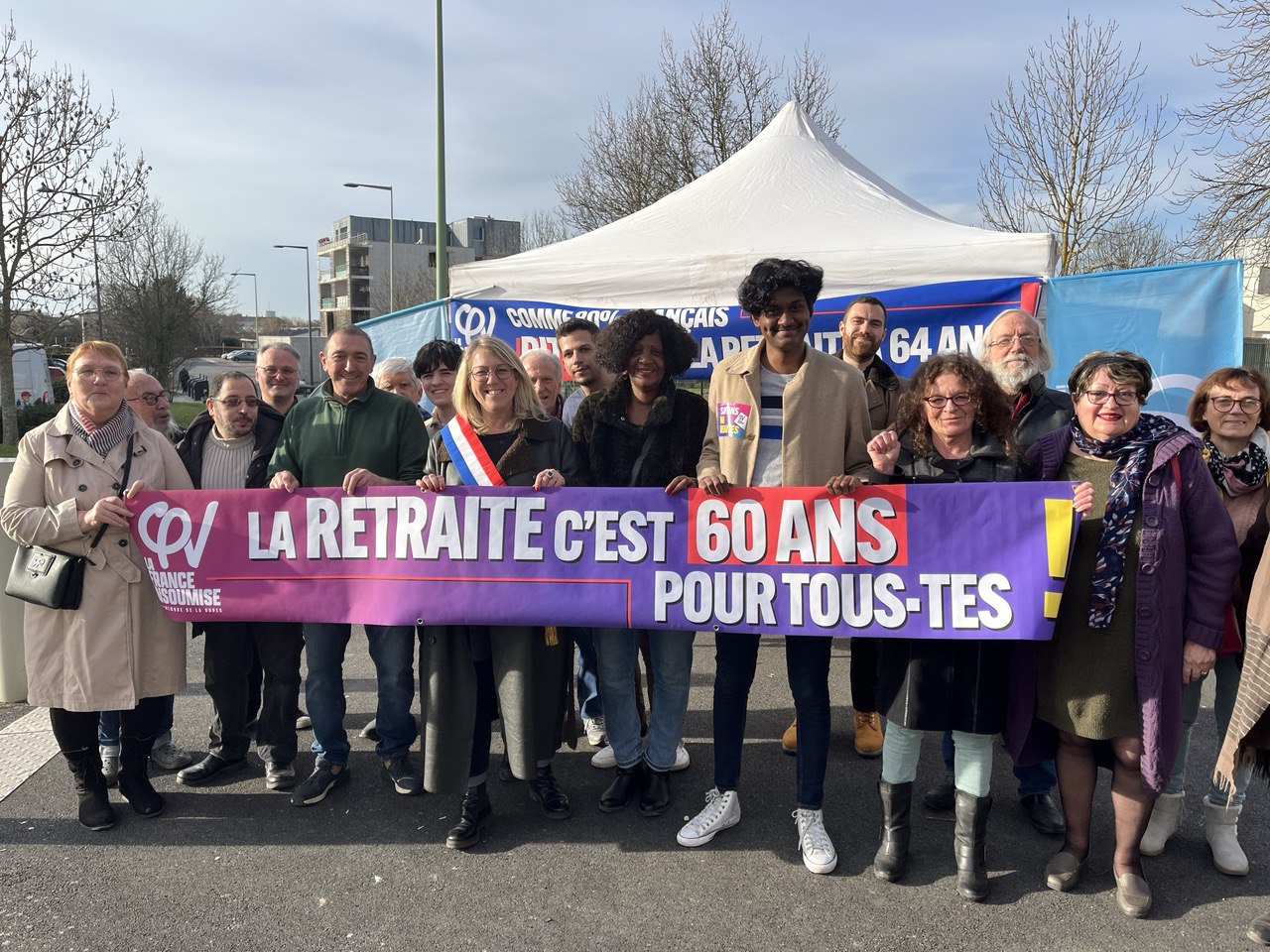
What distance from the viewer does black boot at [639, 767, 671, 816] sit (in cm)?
343

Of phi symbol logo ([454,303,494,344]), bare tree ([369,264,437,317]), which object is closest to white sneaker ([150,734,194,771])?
phi symbol logo ([454,303,494,344])

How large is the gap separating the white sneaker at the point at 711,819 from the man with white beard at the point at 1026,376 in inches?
71.8

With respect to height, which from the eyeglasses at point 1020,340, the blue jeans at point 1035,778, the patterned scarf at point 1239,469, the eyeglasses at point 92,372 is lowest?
the blue jeans at point 1035,778

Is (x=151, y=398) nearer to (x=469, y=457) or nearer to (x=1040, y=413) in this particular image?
(x=469, y=457)

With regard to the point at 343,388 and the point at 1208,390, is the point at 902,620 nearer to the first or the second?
the point at 1208,390

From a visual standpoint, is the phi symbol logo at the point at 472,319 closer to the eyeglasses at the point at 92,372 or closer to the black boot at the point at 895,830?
the eyeglasses at the point at 92,372

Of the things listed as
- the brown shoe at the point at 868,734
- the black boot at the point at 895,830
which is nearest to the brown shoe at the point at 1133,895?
the black boot at the point at 895,830

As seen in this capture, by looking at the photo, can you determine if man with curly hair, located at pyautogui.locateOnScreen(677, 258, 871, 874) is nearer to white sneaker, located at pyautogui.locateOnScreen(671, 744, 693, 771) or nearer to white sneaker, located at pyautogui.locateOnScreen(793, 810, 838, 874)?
white sneaker, located at pyautogui.locateOnScreen(793, 810, 838, 874)

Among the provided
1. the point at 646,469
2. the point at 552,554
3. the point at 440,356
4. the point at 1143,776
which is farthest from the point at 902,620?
the point at 440,356

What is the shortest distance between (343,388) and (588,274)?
3173mm

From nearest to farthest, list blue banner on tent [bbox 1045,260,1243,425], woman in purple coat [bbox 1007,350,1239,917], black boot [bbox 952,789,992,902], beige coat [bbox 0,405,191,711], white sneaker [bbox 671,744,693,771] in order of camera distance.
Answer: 1. woman in purple coat [bbox 1007,350,1239,917]
2. black boot [bbox 952,789,992,902]
3. beige coat [bbox 0,405,191,711]
4. white sneaker [bbox 671,744,693,771]
5. blue banner on tent [bbox 1045,260,1243,425]

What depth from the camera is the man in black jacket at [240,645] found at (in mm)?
3729

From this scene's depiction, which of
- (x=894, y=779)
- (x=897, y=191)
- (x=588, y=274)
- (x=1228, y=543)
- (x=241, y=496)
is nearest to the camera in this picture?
(x=1228, y=543)

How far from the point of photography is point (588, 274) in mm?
6383
